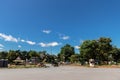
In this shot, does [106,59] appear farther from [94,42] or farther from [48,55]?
[48,55]

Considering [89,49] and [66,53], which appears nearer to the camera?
[89,49]

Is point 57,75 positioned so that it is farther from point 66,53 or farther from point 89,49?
point 66,53

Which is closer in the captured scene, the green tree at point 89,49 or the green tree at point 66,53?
the green tree at point 89,49

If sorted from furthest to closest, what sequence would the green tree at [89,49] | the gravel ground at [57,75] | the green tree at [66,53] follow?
1. the green tree at [66,53]
2. the green tree at [89,49]
3. the gravel ground at [57,75]

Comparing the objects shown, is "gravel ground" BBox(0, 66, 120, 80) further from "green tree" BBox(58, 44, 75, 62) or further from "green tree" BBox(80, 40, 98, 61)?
"green tree" BBox(58, 44, 75, 62)

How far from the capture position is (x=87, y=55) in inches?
3883

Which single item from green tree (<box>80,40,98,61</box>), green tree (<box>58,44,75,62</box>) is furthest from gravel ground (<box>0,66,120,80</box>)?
green tree (<box>58,44,75,62</box>)

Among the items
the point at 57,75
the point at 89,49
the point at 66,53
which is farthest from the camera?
the point at 66,53

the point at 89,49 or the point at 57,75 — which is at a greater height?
the point at 89,49

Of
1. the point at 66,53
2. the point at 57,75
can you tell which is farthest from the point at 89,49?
the point at 57,75

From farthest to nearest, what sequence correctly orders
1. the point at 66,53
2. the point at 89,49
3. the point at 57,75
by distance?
the point at 66,53 < the point at 89,49 < the point at 57,75

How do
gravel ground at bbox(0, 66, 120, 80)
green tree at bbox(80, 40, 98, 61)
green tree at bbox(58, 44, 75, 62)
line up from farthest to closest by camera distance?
green tree at bbox(58, 44, 75, 62) < green tree at bbox(80, 40, 98, 61) < gravel ground at bbox(0, 66, 120, 80)

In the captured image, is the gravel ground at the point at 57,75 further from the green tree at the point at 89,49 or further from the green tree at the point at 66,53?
the green tree at the point at 66,53

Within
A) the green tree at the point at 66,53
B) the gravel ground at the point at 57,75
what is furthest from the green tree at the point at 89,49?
the gravel ground at the point at 57,75
